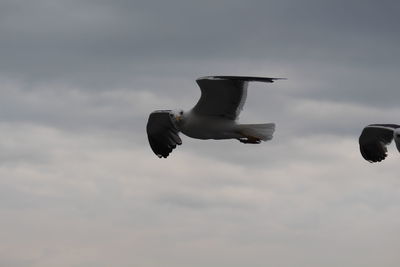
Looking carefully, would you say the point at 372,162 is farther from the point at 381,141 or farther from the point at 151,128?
the point at 151,128

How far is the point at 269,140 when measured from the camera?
2691cm

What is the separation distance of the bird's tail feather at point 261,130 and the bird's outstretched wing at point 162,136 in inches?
173

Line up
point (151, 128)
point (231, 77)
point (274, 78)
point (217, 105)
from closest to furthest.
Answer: point (274, 78), point (231, 77), point (217, 105), point (151, 128)

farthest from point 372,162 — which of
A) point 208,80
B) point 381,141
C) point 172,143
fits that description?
point 208,80

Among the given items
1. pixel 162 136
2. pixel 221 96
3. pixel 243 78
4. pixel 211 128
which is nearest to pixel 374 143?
pixel 162 136

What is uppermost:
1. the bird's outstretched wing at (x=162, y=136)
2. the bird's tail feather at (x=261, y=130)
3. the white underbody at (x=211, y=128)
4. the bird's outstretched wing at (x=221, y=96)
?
the bird's outstretched wing at (x=162, y=136)

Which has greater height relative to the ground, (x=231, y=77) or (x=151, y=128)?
(x=151, y=128)

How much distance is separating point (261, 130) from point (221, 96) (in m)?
1.58

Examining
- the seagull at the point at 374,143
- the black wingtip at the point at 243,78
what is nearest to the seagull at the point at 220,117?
the black wingtip at the point at 243,78

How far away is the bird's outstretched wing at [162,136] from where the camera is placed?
31.1 meters

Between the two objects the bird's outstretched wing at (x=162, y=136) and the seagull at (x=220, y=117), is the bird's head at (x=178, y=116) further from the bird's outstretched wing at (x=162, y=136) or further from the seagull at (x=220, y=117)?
the bird's outstretched wing at (x=162, y=136)

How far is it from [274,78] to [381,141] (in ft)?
38.9

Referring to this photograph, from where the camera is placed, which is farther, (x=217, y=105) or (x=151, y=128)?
(x=151, y=128)

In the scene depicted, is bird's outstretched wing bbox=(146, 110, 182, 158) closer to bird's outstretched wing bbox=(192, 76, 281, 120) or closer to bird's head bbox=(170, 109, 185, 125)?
bird's head bbox=(170, 109, 185, 125)
